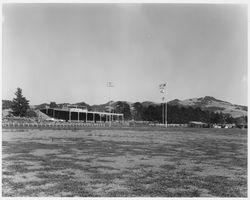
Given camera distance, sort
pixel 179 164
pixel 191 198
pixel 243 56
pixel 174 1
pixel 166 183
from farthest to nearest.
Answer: pixel 179 164
pixel 243 56
pixel 174 1
pixel 166 183
pixel 191 198

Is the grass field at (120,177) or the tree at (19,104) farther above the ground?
the tree at (19,104)

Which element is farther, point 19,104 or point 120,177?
point 19,104

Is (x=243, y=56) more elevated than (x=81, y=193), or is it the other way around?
(x=243, y=56)

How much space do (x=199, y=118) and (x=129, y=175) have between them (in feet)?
495

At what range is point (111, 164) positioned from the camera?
14.9 m

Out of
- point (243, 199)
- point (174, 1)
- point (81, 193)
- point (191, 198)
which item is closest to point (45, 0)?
point (174, 1)

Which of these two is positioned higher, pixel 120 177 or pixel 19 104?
pixel 19 104

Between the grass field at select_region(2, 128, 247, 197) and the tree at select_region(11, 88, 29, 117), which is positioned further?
the tree at select_region(11, 88, 29, 117)

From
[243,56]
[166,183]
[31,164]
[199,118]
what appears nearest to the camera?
[166,183]

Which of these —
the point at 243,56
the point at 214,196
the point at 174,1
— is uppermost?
the point at 174,1

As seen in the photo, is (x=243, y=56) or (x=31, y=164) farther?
(x=31, y=164)

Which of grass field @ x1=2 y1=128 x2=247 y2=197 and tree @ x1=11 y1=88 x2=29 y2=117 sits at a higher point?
tree @ x1=11 y1=88 x2=29 y2=117

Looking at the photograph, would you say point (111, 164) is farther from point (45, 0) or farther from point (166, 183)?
point (45, 0)

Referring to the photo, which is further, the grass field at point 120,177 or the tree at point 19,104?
the tree at point 19,104
